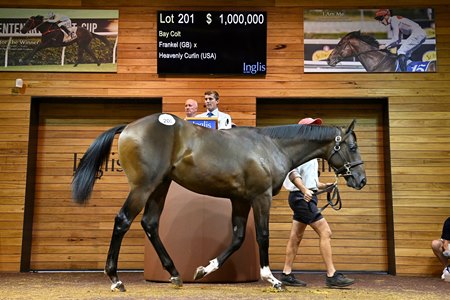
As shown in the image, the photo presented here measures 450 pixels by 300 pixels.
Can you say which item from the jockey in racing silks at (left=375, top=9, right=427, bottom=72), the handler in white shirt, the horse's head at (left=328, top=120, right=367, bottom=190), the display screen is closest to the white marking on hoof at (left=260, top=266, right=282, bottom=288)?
the horse's head at (left=328, top=120, right=367, bottom=190)

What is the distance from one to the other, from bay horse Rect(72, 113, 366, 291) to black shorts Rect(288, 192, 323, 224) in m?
0.38

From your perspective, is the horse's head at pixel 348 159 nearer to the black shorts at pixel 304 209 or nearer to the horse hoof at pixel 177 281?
the black shorts at pixel 304 209

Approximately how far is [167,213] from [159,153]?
39.9 inches

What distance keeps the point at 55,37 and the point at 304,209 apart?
4280 mm

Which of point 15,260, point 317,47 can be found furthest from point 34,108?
point 317,47

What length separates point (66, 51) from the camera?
6.46 m

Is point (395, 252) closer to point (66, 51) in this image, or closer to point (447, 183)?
point (447, 183)

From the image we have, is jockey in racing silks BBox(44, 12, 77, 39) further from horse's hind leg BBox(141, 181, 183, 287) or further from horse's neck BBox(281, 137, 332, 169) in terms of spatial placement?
horse's neck BBox(281, 137, 332, 169)

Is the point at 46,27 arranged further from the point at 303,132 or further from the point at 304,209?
the point at 304,209

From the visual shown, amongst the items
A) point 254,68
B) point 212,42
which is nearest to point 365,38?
A: point 254,68

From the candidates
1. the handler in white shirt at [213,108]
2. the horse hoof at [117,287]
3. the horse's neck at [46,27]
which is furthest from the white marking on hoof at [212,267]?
the horse's neck at [46,27]

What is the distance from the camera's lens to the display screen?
21.0 feet

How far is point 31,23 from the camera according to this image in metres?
6.47

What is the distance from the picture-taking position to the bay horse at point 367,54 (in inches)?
252
